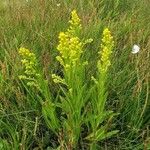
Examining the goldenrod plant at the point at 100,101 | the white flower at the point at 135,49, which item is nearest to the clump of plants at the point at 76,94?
the goldenrod plant at the point at 100,101

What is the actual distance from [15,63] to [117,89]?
0.63m

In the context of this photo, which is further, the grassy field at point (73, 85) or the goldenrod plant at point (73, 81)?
the grassy field at point (73, 85)

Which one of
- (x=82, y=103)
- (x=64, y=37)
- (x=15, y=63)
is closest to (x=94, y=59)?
(x=15, y=63)

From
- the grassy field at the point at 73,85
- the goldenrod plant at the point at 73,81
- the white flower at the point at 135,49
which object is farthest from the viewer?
the white flower at the point at 135,49

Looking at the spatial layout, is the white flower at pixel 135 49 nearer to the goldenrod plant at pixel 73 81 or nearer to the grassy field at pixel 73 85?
the grassy field at pixel 73 85

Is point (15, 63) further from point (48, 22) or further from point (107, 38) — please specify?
point (107, 38)

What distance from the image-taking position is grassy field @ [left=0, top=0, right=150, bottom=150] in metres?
1.76

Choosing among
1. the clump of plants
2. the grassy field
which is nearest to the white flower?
the grassy field

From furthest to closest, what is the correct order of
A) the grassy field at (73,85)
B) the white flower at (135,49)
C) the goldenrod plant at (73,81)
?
the white flower at (135,49) < the grassy field at (73,85) < the goldenrod plant at (73,81)

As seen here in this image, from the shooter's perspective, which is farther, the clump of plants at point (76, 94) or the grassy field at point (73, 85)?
the grassy field at point (73, 85)

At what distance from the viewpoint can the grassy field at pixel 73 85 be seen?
1758mm

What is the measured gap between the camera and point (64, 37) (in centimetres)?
159

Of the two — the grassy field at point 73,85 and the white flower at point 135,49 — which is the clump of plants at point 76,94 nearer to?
the grassy field at point 73,85

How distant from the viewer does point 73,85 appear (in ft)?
5.74
